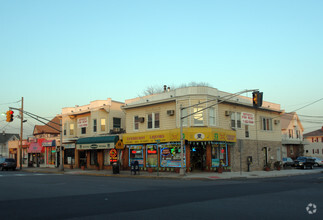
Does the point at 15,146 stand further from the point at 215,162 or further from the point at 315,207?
the point at 315,207

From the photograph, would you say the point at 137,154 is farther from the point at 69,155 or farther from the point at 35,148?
the point at 35,148

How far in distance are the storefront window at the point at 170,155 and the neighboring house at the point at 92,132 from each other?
6745mm

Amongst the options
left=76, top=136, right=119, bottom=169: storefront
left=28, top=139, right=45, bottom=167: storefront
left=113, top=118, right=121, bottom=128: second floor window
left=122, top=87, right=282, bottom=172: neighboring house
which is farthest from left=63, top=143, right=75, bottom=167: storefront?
left=122, top=87, right=282, bottom=172: neighboring house

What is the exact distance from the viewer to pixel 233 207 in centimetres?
1064

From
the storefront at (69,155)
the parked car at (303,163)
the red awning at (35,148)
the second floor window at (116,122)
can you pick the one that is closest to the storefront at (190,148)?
the second floor window at (116,122)

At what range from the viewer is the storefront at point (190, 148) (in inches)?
1169

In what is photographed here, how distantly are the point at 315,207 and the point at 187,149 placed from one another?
20.2 metres

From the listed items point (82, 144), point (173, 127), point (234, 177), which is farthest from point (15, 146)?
point (234, 177)

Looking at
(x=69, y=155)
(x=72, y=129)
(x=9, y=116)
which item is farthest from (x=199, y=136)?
(x=69, y=155)

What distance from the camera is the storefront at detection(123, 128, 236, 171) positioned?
29688mm

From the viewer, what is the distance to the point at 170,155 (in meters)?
31.8

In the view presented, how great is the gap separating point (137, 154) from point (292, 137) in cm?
3971

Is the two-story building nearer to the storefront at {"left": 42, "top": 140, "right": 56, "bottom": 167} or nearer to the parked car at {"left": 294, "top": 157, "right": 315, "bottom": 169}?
the storefront at {"left": 42, "top": 140, "right": 56, "bottom": 167}

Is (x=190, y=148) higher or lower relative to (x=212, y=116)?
lower
